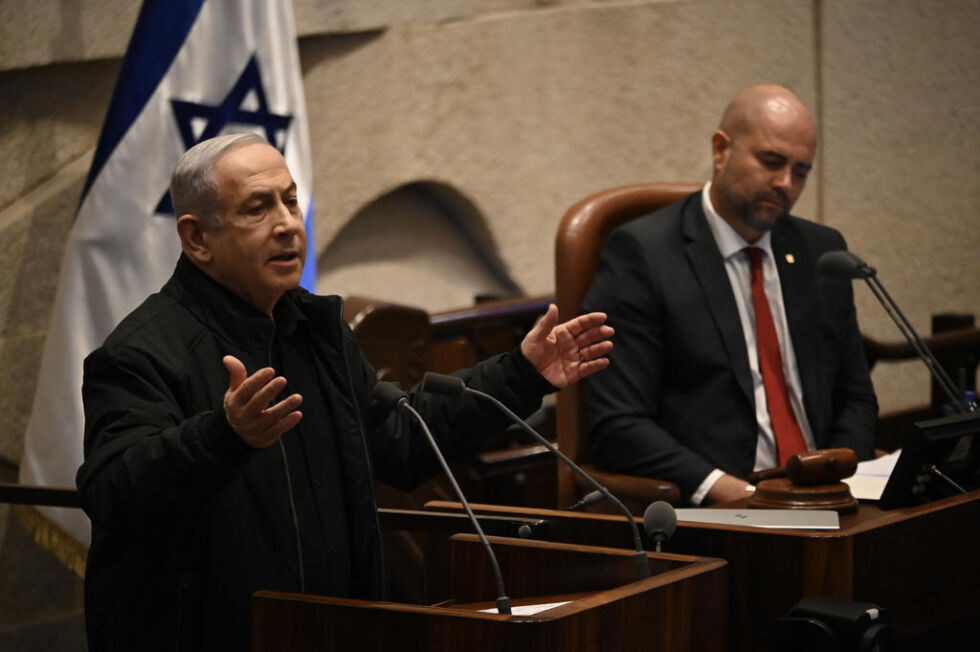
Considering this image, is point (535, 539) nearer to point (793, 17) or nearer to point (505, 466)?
point (505, 466)

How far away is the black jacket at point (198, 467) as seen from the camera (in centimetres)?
179

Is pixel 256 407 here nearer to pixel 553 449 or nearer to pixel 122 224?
pixel 553 449

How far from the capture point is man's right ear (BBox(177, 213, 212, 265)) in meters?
A: 2.10

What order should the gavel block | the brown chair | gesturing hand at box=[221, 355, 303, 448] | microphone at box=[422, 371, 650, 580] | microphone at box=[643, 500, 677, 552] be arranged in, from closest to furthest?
gesturing hand at box=[221, 355, 303, 448] < microphone at box=[422, 371, 650, 580] < microphone at box=[643, 500, 677, 552] < the gavel block < the brown chair

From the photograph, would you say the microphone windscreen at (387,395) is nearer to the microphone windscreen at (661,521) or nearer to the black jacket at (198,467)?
the black jacket at (198,467)

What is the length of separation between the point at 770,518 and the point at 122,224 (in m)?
1.72

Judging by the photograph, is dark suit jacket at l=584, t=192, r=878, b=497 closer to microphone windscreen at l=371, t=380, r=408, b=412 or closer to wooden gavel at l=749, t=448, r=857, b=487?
wooden gavel at l=749, t=448, r=857, b=487

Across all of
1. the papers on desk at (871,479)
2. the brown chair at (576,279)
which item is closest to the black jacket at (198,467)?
the papers on desk at (871,479)

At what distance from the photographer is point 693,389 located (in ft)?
10.2

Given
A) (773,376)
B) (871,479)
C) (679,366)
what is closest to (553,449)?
(871,479)

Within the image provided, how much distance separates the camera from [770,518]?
83.4 inches

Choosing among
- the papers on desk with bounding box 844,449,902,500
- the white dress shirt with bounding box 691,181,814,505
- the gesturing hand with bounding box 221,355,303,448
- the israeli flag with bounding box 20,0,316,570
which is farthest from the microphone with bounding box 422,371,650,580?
the israeli flag with bounding box 20,0,316,570

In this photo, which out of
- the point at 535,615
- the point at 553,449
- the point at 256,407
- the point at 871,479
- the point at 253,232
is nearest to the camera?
the point at 535,615

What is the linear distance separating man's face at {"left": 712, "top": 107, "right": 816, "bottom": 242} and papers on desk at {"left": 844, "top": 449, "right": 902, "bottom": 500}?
25.8 inches
